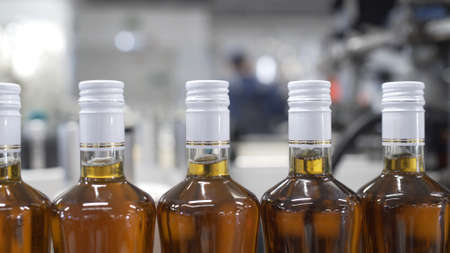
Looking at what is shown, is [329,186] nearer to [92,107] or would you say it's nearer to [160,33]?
[92,107]

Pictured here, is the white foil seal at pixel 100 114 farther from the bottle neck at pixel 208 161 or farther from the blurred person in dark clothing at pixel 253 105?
the blurred person in dark clothing at pixel 253 105


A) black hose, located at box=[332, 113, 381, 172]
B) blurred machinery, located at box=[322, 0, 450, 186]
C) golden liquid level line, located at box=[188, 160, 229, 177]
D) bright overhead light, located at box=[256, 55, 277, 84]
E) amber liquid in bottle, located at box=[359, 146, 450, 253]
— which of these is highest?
bright overhead light, located at box=[256, 55, 277, 84]

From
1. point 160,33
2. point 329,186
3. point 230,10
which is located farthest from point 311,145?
point 230,10

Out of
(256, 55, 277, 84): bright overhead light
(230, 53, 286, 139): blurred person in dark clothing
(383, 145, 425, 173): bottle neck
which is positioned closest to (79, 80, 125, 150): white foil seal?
(383, 145, 425, 173): bottle neck

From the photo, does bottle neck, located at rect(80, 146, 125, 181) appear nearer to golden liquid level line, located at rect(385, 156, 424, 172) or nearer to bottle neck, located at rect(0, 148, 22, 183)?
bottle neck, located at rect(0, 148, 22, 183)

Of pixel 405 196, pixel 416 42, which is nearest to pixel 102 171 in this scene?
pixel 405 196

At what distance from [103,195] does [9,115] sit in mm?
107

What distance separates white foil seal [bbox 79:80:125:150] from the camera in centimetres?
42

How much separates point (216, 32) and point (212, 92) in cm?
612

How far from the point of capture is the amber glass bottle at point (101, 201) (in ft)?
1.39

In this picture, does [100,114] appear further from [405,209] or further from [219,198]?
[405,209]

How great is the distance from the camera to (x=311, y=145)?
453 mm

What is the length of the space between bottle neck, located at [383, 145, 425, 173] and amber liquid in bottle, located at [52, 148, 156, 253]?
232mm

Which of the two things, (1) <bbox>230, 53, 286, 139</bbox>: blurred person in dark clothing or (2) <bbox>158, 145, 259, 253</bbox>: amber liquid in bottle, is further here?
(1) <bbox>230, 53, 286, 139</bbox>: blurred person in dark clothing
